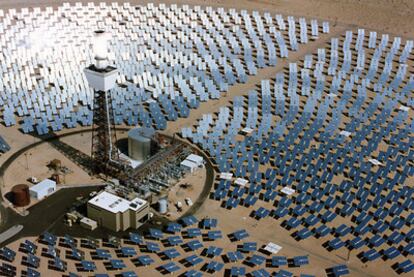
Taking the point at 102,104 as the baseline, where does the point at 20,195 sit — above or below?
below

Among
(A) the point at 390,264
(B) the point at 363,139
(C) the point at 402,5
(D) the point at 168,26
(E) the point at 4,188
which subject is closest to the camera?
(A) the point at 390,264

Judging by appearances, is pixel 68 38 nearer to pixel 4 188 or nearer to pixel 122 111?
pixel 122 111

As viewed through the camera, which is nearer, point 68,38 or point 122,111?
point 122,111

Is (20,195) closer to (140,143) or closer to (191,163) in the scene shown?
(140,143)

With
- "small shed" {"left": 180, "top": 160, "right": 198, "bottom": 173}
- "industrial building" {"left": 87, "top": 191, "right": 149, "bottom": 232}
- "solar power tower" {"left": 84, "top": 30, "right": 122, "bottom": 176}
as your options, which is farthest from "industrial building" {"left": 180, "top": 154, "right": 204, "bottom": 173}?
"industrial building" {"left": 87, "top": 191, "right": 149, "bottom": 232}

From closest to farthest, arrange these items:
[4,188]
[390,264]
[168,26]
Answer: [390,264]
[4,188]
[168,26]

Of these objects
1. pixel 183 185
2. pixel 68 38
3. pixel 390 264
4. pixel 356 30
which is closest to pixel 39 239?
pixel 183 185

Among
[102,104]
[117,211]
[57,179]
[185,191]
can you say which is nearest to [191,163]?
[185,191]
